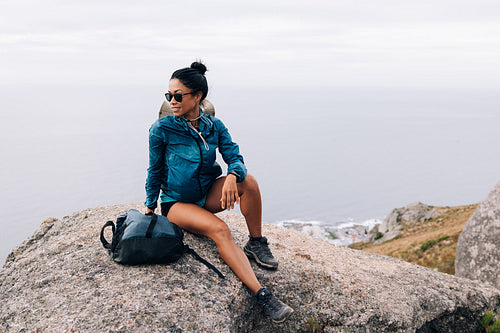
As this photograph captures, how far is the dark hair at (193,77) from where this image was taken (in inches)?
210

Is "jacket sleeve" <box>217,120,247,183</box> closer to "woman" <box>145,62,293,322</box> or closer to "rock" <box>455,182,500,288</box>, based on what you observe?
"woman" <box>145,62,293,322</box>

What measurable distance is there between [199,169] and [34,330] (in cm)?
294

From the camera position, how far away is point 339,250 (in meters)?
9.19

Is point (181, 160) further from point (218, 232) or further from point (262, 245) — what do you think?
point (262, 245)

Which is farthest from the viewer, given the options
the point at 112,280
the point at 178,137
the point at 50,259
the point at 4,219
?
the point at 4,219

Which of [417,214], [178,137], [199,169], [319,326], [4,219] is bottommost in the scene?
[4,219]

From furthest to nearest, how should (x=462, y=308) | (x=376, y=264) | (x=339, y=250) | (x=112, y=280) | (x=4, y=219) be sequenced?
(x=4, y=219) → (x=339, y=250) → (x=376, y=264) → (x=462, y=308) → (x=112, y=280)

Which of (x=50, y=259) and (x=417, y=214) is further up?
(x=50, y=259)

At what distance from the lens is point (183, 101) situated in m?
5.37

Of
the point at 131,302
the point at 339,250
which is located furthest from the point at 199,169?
the point at 339,250

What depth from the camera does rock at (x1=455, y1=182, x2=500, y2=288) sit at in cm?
1226

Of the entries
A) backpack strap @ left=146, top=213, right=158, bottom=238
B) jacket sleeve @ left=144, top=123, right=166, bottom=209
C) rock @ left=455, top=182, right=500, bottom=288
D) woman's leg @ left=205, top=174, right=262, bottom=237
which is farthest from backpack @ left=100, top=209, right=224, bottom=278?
rock @ left=455, top=182, right=500, bottom=288

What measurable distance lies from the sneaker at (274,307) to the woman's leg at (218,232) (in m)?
0.15

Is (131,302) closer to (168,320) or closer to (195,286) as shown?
(168,320)
